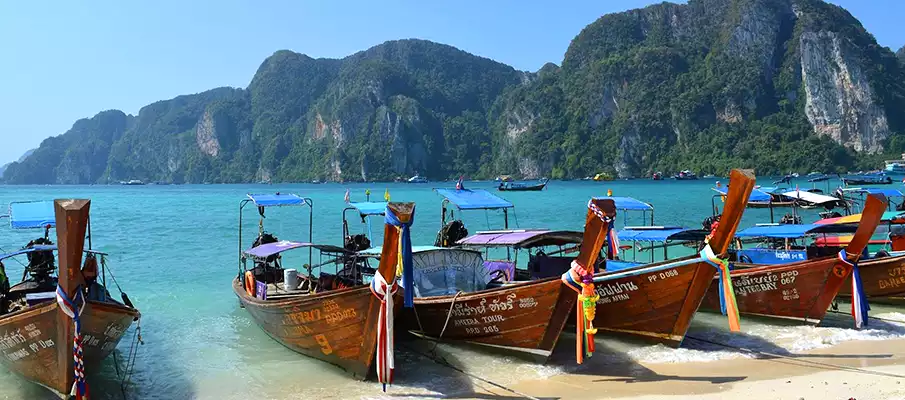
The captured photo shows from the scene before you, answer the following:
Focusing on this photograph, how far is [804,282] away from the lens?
12.0 meters

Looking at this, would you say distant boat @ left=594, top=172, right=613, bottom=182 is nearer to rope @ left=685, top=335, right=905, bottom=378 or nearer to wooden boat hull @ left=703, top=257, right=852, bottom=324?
wooden boat hull @ left=703, top=257, right=852, bottom=324

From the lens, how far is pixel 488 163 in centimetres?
17625

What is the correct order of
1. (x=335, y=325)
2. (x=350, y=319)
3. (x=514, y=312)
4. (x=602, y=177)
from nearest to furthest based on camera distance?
1. (x=350, y=319)
2. (x=335, y=325)
3. (x=514, y=312)
4. (x=602, y=177)

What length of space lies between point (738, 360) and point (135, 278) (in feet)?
62.0

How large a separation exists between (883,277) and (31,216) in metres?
16.8

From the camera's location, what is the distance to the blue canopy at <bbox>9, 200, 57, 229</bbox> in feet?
42.5

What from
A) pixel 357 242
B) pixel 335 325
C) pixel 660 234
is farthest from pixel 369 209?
pixel 335 325

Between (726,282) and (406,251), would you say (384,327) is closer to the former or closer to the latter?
(406,251)

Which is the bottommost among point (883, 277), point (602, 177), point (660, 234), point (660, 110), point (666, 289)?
point (883, 277)

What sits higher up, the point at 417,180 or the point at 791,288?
the point at 417,180

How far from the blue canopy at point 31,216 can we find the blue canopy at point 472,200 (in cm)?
835

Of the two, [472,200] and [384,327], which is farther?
[472,200]

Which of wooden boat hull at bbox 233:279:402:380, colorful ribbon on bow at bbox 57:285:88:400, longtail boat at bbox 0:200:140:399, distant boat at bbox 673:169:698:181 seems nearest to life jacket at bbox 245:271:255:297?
wooden boat hull at bbox 233:279:402:380

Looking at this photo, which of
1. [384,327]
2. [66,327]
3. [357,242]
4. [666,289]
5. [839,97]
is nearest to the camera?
[66,327]
